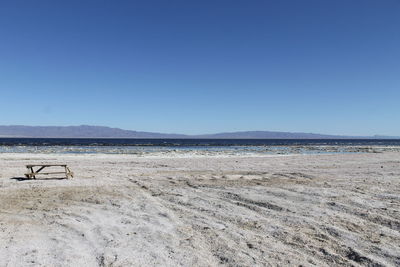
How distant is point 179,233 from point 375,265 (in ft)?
13.9

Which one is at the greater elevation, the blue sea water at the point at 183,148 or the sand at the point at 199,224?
the blue sea water at the point at 183,148

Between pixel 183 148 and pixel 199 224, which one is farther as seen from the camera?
pixel 183 148

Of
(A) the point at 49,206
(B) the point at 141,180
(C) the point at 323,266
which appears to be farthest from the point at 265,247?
(B) the point at 141,180

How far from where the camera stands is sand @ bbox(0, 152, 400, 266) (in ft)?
22.0

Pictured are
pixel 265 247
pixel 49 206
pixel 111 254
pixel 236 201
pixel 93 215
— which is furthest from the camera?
pixel 236 201

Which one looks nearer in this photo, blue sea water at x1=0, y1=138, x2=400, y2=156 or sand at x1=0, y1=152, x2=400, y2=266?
sand at x1=0, y1=152, x2=400, y2=266

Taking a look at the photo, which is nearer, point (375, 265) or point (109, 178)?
point (375, 265)

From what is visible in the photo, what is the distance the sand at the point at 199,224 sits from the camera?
670 cm

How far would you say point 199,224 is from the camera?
29.7ft

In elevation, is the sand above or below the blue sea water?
below

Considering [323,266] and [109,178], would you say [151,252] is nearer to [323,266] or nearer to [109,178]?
[323,266]

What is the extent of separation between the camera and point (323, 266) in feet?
20.6

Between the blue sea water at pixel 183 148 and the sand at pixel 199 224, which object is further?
the blue sea water at pixel 183 148

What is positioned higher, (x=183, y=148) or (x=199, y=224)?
(x=183, y=148)
